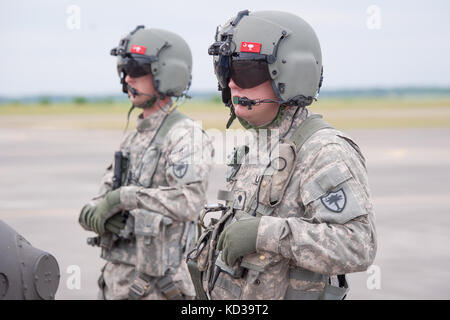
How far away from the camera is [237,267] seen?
10.5 feet

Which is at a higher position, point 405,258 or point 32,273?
point 32,273

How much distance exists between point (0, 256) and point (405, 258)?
24.0 ft

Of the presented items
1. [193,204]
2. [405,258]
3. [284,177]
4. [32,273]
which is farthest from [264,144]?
[405,258]

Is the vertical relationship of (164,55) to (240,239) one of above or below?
above

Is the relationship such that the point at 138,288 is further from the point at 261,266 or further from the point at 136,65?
→ the point at 261,266

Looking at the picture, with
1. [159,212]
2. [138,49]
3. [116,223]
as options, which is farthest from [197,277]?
[138,49]

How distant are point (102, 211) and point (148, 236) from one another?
0.38 metres

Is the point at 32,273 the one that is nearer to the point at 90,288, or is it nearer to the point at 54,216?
the point at 90,288

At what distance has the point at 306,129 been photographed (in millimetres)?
3227

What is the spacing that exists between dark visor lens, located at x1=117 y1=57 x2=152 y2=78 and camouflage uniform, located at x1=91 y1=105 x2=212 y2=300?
0.49 metres

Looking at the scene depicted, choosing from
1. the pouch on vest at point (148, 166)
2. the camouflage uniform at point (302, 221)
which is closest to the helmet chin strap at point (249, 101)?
the camouflage uniform at point (302, 221)

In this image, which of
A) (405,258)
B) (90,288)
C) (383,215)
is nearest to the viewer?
(90,288)

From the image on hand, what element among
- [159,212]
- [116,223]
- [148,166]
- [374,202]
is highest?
[148,166]

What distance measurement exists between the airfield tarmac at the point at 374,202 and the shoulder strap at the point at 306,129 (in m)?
4.79
